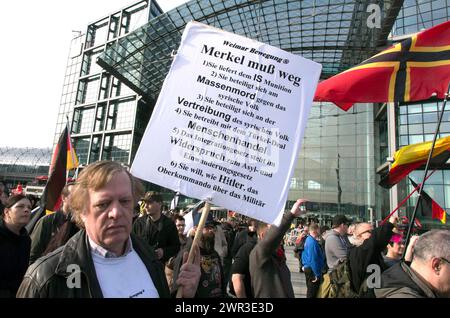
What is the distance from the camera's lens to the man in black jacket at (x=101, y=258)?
143 centimetres

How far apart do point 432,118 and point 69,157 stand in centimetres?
2511


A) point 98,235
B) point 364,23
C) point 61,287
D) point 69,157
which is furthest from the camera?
point 364,23

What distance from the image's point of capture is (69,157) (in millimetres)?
6965

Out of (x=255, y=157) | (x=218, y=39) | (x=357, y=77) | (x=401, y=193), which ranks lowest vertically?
(x=255, y=157)

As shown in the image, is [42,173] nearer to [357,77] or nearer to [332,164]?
[332,164]

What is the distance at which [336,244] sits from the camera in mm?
5137

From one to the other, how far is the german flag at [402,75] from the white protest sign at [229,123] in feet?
6.97

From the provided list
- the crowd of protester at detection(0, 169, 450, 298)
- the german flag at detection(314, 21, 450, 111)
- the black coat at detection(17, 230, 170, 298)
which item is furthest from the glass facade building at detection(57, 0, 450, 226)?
the black coat at detection(17, 230, 170, 298)

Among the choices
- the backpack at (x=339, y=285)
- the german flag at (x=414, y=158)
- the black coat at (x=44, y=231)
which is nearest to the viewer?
the backpack at (x=339, y=285)

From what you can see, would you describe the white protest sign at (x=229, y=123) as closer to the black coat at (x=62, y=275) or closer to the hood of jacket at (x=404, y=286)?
the black coat at (x=62, y=275)

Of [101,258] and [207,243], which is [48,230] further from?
[101,258]

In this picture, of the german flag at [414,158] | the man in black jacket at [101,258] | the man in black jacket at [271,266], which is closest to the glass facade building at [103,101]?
the german flag at [414,158]

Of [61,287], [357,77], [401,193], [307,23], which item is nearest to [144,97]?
[307,23]

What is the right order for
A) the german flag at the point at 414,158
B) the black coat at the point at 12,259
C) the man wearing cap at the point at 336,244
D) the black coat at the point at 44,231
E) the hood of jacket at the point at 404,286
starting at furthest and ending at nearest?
the german flag at the point at 414,158
the man wearing cap at the point at 336,244
the black coat at the point at 44,231
the black coat at the point at 12,259
the hood of jacket at the point at 404,286
